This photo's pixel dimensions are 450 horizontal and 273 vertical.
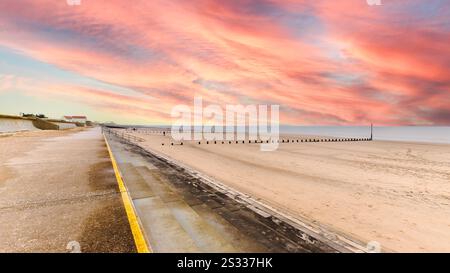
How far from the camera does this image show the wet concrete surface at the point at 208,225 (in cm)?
438

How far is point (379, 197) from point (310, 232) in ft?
18.1

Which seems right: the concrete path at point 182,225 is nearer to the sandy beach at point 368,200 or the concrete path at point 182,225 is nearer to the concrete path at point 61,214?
the concrete path at point 61,214

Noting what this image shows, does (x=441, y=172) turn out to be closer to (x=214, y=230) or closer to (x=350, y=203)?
(x=350, y=203)

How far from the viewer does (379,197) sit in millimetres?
8672

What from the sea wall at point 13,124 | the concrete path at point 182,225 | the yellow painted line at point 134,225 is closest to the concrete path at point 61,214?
the yellow painted line at point 134,225

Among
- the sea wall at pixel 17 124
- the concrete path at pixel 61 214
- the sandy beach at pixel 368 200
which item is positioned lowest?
the sandy beach at pixel 368 200

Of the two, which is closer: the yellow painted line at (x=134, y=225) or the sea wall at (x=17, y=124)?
the yellow painted line at (x=134, y=225)

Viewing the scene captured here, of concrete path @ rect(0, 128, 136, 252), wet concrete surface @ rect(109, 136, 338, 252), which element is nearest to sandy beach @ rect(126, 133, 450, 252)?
wet concrete surface @ rect(109, 136, 338, 252)

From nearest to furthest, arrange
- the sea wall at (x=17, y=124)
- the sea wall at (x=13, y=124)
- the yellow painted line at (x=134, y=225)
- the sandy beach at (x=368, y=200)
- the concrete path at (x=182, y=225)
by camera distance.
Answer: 1. the yellow painted line at (x=134, y=225)
2. the concrete path at (x=182, y=225)
3. the sandy beach at (x=368, y=200)
4. the sea wall at (x=13, y=124)
5. the sea wall at (x=17, y=124)

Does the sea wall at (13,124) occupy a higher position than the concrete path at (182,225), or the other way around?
the sea wall at (13,124)

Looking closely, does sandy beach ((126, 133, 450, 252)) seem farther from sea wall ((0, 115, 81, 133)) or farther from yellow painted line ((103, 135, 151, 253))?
sea wall ((0, 115, 81, 133))

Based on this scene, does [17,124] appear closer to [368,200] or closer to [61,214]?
[61,214]

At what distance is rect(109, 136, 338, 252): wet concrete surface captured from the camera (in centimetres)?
438
